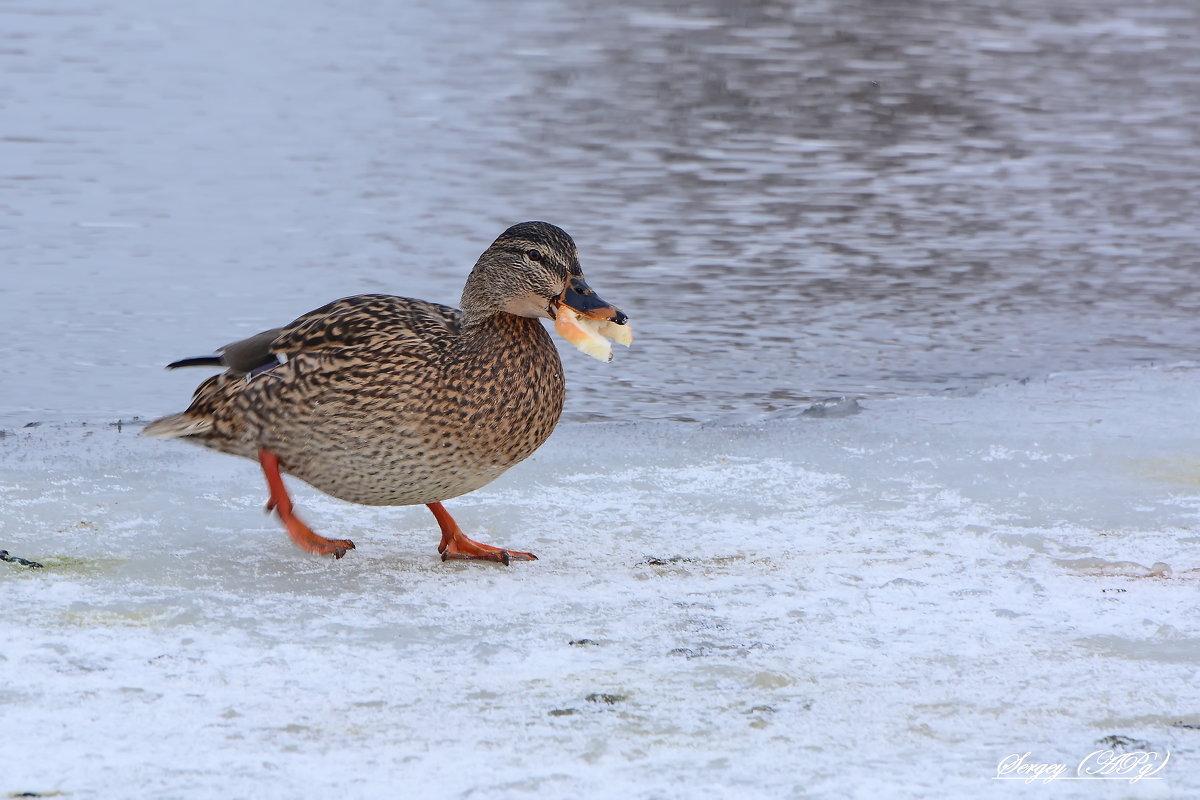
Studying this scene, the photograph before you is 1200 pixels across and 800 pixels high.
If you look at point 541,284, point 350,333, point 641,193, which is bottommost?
point 641,193

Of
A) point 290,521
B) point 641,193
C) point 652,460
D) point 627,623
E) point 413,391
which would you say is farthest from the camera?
point 641,193

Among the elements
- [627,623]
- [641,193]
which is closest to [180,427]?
[627,623]

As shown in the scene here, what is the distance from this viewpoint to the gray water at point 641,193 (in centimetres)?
622

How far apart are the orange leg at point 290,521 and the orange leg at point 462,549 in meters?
0.22

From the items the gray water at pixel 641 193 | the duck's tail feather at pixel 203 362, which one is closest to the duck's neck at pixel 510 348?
the duck's tail feather at pixel 203 362

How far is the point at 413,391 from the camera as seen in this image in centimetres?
368

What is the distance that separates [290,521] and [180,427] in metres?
0.41

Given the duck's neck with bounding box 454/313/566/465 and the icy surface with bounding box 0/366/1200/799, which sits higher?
the duck's neck with bounding box 454/313/566/465

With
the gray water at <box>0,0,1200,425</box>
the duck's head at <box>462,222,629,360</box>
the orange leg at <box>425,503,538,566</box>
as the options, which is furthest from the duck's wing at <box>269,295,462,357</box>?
the gray water at <box>0,0,1200,425</box>

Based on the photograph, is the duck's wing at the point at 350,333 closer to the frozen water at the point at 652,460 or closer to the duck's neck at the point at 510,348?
the duck's neck at the point at 510,348

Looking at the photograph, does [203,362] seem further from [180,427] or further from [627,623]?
[627,623]

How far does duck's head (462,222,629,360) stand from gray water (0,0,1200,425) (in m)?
1.61

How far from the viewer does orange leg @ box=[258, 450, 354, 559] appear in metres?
3.75

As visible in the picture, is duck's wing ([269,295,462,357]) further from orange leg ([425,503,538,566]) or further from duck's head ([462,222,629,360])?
orange leg ([425,503,538,566])
